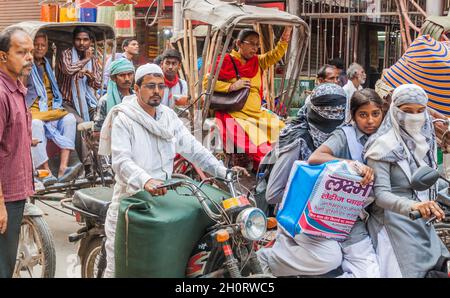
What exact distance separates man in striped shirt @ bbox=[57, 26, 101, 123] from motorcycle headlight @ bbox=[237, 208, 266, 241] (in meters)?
4.40

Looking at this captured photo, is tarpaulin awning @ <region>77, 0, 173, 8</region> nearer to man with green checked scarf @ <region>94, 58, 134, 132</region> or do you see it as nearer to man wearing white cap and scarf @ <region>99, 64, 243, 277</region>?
man with green checked scarf @ <region>94, 58, 134, 132</region>

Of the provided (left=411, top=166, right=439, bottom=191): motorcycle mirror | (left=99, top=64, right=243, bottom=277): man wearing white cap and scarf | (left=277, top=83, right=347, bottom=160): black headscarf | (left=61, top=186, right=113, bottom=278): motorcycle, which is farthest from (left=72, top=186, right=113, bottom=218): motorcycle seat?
(left=411, top=166, right=439, bottom=191): motorcycle mirror

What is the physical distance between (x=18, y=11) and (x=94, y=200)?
56.5 ft

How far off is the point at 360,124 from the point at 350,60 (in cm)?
861

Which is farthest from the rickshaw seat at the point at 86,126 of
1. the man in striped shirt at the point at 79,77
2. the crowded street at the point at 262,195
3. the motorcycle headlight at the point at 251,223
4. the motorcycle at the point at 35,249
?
the motorcycle headlight at the point at 251,223

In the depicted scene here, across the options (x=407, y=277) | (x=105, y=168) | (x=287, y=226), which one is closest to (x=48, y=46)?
(x=105, y=168)

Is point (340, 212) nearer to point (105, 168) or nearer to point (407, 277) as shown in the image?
point (407, 277)

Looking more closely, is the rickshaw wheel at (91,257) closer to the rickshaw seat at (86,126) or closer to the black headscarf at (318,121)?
the black headscarf at (318,121)

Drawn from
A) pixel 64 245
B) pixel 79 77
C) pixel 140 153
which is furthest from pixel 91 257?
pixel 79 77

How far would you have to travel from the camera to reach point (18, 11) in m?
21.2

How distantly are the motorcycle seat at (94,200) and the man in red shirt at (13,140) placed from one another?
579 mm

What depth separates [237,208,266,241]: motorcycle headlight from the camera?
12.9 ft

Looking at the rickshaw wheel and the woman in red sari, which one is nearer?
the rickshaw wheel

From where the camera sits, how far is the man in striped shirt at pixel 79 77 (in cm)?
817
